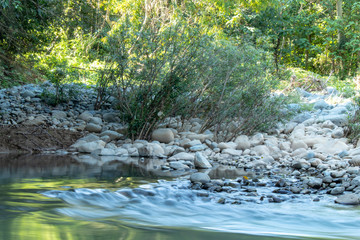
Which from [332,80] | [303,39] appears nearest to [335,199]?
[332,80]

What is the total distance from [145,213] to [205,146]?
4.47 meters

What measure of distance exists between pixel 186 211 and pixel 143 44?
180 inches

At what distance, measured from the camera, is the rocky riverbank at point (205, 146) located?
176 inches

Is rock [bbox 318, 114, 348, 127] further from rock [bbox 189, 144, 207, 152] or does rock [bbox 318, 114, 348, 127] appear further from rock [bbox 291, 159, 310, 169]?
rock [bbox 189, 144, 207, 152]

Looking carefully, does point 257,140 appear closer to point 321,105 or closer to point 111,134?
point 111,134

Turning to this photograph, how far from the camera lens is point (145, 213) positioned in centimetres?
316

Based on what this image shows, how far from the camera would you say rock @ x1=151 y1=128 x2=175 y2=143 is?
778cm

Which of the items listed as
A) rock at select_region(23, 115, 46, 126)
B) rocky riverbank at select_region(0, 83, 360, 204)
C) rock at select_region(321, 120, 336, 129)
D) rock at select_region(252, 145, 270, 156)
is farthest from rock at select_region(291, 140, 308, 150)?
rock at select_region(23, 115, 46, 126)

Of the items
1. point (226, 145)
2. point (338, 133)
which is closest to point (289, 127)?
point (338, 133)

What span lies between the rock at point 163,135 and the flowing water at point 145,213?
124 inches

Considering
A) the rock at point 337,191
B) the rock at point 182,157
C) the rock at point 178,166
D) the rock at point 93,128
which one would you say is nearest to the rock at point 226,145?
the rock at point 182,157

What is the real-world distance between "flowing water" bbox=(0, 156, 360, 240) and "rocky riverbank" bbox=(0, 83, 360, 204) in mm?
348

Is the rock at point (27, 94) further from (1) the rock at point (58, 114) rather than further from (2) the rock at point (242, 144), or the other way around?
(2) the rock at point (242, 144)

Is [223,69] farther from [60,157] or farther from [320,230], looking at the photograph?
[320,230]
